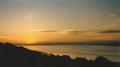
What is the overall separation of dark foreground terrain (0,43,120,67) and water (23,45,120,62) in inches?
0.9

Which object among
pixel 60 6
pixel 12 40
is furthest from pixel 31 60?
pixel 60 6

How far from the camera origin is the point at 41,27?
2.53 metres

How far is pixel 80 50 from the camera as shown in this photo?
253 centimetres

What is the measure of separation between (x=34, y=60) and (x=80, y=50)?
0.27 metres

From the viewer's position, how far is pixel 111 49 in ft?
8.30

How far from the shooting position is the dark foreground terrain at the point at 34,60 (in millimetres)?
2496

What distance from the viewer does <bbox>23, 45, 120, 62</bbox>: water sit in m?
2.50

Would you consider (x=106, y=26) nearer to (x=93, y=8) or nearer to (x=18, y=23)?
(x=93, y=8)

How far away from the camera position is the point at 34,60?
8.30 feet

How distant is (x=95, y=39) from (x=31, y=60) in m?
0.39

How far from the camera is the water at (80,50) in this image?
2500 mm

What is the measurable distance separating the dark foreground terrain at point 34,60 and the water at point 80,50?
0.02 meters

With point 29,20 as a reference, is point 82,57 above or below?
below

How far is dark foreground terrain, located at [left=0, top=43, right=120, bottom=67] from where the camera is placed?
250 centimetres
